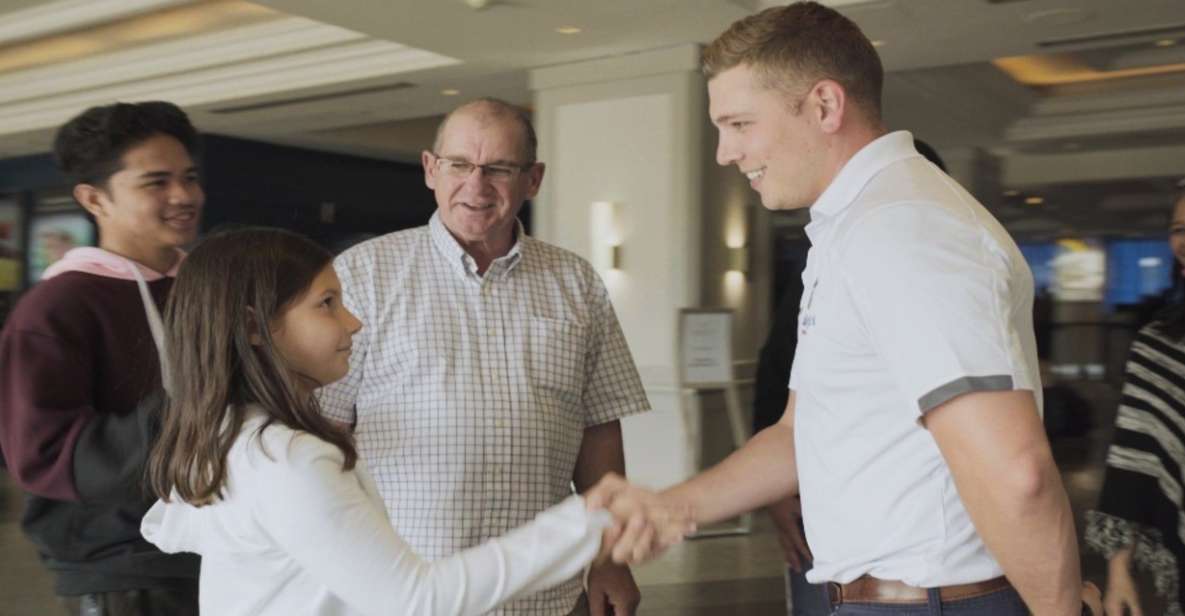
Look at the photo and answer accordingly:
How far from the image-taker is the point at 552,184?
9633mm

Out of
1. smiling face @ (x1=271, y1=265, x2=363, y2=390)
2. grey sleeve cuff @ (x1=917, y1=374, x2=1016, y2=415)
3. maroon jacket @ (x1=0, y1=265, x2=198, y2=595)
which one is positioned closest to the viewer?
grey sleeve cuff @ (x1=917, y1=374, x2=1016, y2=415)

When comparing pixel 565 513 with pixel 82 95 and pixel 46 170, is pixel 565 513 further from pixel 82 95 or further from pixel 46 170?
pixel 46 170

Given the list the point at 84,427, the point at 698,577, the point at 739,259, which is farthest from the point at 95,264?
the point at 739,259

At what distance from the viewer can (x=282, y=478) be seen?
147cm

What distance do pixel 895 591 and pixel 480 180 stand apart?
130cm

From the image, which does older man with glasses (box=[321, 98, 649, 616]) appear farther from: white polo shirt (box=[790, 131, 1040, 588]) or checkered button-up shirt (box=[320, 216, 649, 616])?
white polo shirt (box=[790, 131, 1040, 588])

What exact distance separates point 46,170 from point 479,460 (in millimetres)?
16037

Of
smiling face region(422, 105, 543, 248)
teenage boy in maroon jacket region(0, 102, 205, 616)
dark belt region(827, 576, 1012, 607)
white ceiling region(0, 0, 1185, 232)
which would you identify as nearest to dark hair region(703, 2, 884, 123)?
dark belt region(827, 576, 1012, 607)

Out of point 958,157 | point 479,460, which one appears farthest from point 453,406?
point 958,157

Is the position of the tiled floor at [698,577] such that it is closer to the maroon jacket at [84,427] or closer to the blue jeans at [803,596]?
the blue jeans at [803,596]

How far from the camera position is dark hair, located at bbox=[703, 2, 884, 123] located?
1717 millimetres

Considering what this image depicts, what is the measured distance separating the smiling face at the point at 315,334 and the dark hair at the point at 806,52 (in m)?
0.70

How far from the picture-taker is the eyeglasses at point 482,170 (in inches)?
98.5

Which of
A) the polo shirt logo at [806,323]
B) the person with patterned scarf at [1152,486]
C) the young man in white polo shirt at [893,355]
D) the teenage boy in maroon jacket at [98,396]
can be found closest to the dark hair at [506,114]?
the teenage boy in maroon jacket at [98,396]
